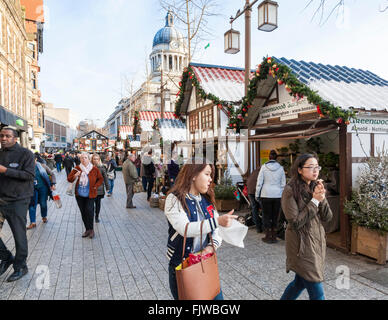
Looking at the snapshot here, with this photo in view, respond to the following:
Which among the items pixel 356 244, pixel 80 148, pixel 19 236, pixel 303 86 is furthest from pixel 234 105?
pixel 80 148

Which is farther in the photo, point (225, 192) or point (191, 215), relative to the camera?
point (225, 192)

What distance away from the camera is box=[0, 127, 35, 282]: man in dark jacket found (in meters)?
3.97

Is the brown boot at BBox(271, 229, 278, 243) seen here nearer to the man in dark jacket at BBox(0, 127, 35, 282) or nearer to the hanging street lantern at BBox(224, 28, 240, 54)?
the man in dark jacket at BBox(0, 127, 35, 282)

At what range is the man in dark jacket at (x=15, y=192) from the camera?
397cm

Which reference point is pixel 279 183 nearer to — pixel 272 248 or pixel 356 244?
pixel 272 248

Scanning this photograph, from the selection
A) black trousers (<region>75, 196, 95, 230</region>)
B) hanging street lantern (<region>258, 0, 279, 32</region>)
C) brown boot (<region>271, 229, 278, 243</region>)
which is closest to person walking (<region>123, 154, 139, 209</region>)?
black trousers (<region>75, 196, 95, 230</region>)

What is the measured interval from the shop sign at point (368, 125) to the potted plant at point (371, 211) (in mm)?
532

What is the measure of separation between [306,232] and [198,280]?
4.05 ft

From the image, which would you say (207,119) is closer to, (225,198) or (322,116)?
(225,198)

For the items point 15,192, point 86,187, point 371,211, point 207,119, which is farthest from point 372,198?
point 207,119

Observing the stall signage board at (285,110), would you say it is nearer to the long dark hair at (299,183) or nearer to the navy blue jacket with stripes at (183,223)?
the long dark hair at (299,183)

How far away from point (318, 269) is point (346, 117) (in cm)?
318

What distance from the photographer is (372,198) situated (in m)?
4.73

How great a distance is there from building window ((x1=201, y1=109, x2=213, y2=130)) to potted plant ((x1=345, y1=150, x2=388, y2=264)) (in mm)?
7494
